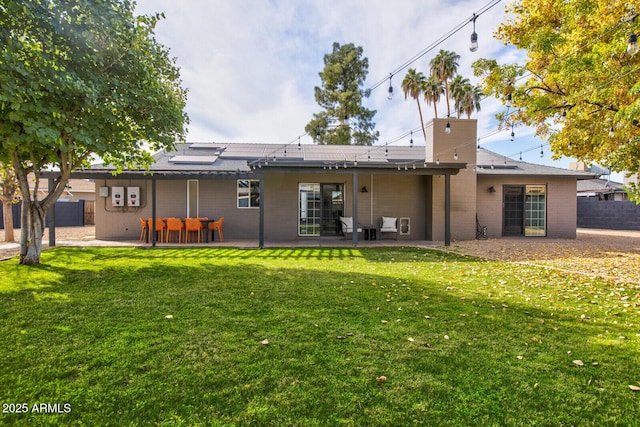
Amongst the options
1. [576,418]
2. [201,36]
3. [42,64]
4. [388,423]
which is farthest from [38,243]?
Result: [576,418]

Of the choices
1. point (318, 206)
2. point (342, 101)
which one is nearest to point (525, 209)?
point (318, 206)

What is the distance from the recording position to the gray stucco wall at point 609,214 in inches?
634

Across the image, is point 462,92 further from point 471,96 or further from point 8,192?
point 8,192

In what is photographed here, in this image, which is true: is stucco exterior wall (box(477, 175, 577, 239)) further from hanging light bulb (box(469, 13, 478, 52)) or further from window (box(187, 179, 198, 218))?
window (box(187, 179, 198, 218))

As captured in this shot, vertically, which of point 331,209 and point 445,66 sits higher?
point 445,66

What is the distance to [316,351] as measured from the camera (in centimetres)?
257

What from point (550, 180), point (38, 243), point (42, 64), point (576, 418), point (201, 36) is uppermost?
point (201, 36)

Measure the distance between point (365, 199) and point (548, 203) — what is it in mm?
6834

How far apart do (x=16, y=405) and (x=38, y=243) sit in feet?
18.8

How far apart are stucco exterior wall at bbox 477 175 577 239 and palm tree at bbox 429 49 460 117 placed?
8.23 m

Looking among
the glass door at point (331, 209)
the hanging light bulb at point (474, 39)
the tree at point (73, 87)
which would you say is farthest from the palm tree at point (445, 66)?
the tree at point (73, 87)

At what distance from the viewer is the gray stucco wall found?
52.9ft

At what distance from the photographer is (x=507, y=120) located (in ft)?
29.7

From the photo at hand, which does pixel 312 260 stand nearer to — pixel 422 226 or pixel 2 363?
pixel 2 363
